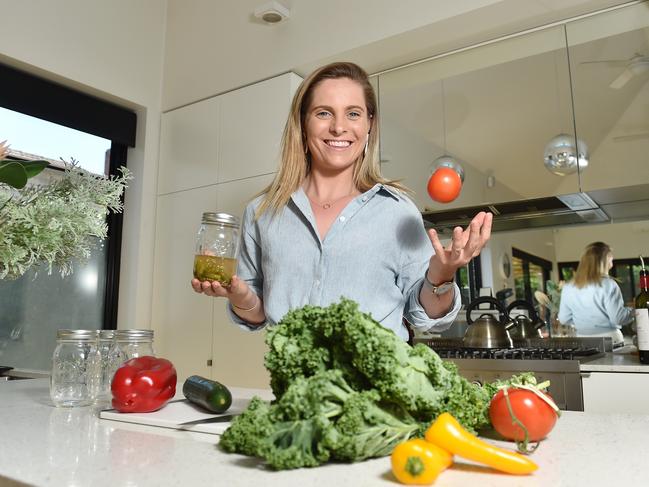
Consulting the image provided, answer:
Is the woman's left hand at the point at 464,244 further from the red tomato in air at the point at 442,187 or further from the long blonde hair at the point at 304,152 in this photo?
the red tomato in air at the point at 442,187

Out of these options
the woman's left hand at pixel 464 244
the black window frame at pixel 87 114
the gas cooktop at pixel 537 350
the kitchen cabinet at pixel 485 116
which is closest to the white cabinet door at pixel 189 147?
the black window frame at pixel 87 114

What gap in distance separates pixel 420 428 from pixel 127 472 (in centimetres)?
36

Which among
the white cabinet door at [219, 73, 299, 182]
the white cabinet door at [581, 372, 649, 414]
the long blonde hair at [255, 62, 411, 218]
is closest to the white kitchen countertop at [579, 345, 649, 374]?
the white cabinet door at [581, 372, 649, 414]

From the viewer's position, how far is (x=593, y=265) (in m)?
2.74

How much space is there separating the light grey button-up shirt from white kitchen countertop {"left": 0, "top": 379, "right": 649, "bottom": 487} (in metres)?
0.42

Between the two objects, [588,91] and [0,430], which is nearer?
Result: [0,430]

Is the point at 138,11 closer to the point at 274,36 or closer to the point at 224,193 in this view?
the point at 274,36

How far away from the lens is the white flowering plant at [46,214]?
3.47 feet

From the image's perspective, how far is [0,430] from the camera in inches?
36.6

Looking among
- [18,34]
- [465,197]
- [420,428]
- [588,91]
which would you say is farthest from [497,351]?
[18,34]

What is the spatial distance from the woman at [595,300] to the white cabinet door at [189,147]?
78.2 inches

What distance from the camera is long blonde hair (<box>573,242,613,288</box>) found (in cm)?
271

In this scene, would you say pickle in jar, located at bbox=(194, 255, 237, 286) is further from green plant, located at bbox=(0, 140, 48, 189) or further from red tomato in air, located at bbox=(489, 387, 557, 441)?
red tomato in air, located at bbox=(489, 387, 557, 441)

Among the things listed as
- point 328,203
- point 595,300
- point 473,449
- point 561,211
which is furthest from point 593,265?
point 473,449
